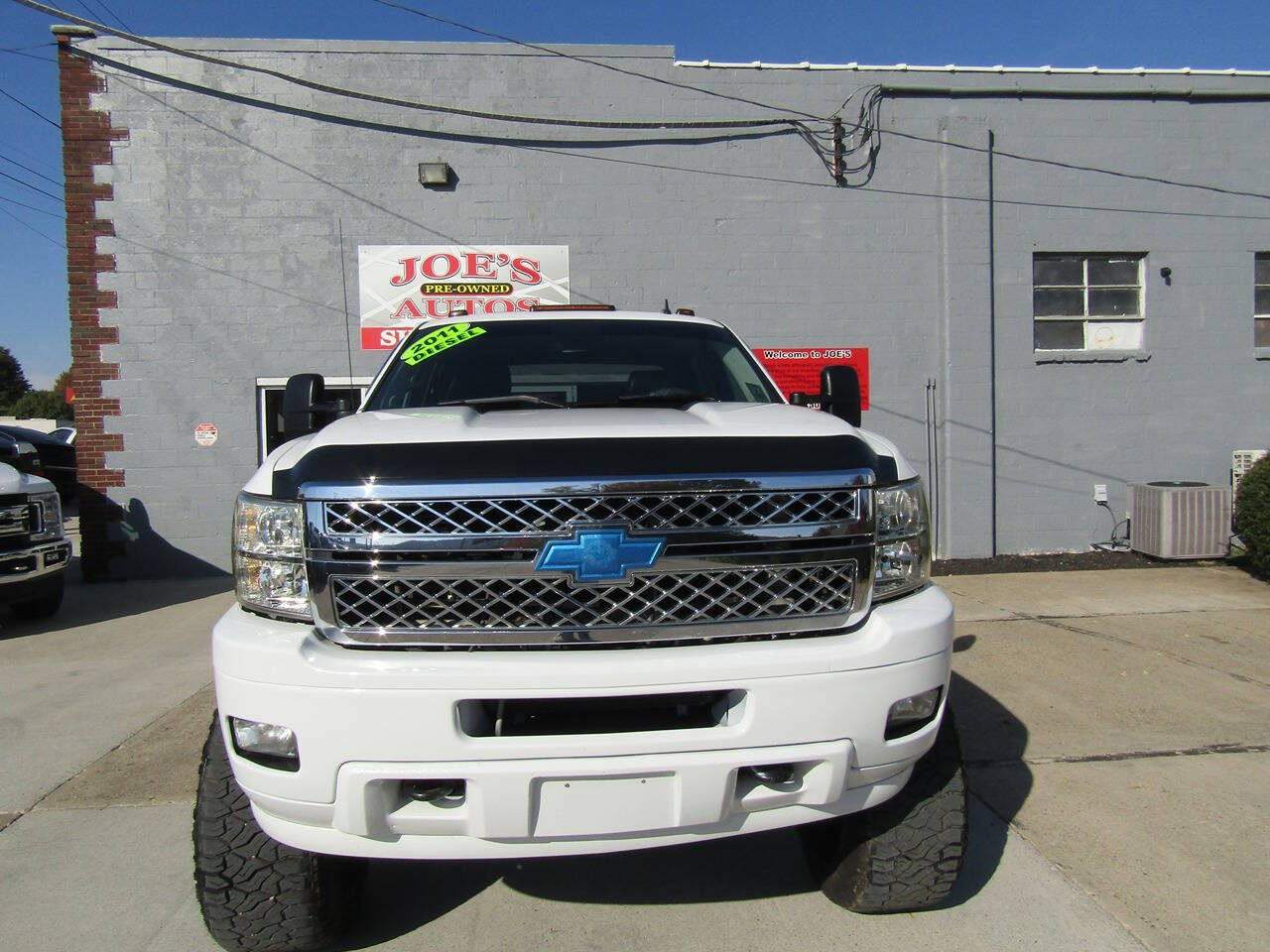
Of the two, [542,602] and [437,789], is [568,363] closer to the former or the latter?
[542,602]

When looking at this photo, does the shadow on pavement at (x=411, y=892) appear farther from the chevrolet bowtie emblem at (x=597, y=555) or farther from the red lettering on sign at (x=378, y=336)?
the red lettering on sign at (x=378, y=336)

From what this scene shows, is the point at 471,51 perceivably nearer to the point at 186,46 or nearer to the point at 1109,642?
the point at 186,46

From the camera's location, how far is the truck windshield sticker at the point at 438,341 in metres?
3.80

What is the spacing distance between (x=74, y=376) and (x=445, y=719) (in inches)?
356

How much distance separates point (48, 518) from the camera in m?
7.11

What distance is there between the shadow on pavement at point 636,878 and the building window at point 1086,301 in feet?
25.6

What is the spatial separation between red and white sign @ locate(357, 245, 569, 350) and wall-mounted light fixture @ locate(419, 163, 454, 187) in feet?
2.15

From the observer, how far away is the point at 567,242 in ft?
31.0

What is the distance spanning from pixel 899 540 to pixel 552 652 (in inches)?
38.3

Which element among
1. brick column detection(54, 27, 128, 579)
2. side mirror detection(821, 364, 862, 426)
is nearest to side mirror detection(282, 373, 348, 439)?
side mirror detection(821, 364, 862, 426)

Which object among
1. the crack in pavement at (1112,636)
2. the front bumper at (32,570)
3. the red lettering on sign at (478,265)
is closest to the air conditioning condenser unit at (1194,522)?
the crack in pavement at (1112,636)

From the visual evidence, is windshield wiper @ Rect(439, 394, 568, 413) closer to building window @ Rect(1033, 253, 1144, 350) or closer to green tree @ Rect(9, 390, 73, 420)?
building window @ Rect(1033, 253, 1144, 350)

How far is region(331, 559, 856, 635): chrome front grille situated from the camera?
2.15m

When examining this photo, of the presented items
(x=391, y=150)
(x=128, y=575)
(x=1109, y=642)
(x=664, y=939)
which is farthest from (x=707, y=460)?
(x=128, y=575)
